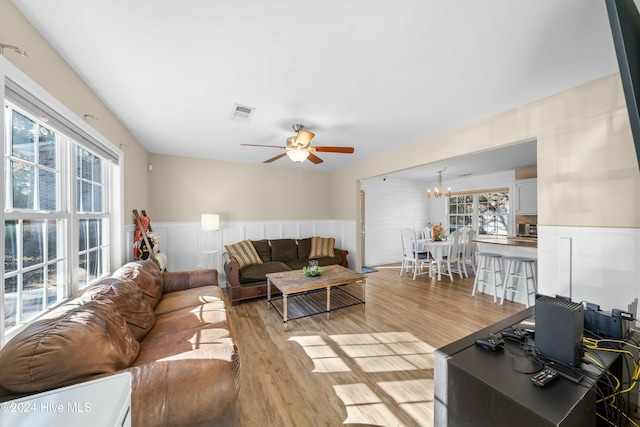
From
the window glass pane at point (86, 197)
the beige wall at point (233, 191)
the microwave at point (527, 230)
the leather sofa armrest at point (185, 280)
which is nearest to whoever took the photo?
the window glass pane at point (86, 197)

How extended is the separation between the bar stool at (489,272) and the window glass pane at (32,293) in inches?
208

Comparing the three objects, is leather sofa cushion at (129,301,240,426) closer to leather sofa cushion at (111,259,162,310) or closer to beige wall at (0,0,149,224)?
leather sofa cushion at (111,259,162,310)

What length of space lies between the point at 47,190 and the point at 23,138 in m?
0.40

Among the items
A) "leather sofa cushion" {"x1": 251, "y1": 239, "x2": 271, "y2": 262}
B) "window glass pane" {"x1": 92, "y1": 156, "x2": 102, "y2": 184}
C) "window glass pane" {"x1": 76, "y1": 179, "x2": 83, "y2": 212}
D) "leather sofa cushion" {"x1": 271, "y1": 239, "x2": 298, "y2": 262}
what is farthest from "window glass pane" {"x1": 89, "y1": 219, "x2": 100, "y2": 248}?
"leather sofa cushion" {"x1": 271, "y1": 239, "x2": 298, "y2": 262}

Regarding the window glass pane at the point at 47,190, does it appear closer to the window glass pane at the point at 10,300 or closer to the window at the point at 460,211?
the window glass pane at the point at 10,300

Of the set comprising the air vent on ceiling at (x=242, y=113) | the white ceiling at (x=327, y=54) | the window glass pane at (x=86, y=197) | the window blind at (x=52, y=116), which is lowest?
the window glass pane at (x=86, y=197)

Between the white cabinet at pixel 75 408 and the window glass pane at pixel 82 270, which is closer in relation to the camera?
the white cabinet at pixel 75 408

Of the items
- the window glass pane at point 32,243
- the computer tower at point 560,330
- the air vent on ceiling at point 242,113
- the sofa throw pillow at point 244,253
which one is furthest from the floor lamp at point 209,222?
the computer tower at point 560,330

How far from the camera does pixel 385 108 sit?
8.25 feet

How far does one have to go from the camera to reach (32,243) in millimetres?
1539

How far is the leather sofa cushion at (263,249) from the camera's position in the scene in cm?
477

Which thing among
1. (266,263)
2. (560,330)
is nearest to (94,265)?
(266,263)

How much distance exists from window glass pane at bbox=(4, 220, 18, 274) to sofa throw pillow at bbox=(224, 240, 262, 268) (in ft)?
9.33

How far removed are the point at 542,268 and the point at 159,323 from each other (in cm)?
374
